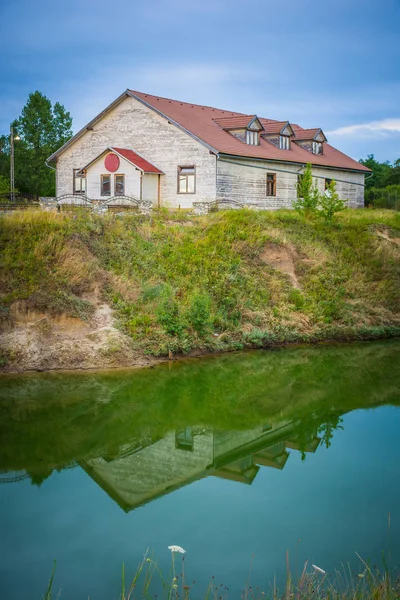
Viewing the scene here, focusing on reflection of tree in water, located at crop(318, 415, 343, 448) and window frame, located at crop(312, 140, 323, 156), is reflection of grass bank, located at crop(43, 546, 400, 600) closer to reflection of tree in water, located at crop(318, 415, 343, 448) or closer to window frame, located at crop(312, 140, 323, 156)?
reflection of tree in water, located at crop(318, 415, 343, 448)

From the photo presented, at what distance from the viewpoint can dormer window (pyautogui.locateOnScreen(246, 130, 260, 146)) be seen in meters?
37.0

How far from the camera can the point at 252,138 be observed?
123ft

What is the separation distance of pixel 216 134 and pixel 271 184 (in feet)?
14.7

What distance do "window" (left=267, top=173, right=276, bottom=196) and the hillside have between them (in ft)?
18.4

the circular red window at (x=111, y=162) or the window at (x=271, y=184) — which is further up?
the circular red window at (x=111, y=162)

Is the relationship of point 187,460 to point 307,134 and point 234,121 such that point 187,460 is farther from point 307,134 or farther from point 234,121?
point 307,134

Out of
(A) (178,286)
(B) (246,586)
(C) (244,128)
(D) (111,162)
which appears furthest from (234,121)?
(B) (246,586)

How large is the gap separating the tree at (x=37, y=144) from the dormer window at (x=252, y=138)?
21228 millimetres

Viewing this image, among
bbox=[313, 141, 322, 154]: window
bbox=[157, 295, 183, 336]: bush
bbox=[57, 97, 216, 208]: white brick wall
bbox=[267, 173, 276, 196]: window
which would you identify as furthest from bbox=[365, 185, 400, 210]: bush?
bbox=[157, 295, 183, 336]: bush

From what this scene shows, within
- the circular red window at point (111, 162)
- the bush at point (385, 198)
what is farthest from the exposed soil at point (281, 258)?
the bush at point (385, 198)

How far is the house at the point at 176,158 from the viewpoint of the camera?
3331 cm

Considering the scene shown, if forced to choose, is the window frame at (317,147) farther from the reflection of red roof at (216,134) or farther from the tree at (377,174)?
the tree at (377,174)

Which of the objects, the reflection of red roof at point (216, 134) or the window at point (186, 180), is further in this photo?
the reflection of red roof at point (216, 134)

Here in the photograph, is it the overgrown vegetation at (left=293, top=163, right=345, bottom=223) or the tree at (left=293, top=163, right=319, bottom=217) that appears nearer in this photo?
the overgrown vegetation at (left=293, top=163, right=345, bottom=223)
